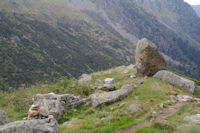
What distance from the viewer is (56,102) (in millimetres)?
15227

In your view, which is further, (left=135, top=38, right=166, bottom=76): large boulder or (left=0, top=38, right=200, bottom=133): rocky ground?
(left=135, top=38, right=166, bottom=76): large boulder

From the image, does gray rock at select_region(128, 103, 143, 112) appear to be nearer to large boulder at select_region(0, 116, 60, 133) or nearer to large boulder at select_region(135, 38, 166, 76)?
large boulder at select_region(0, 116, 60, 133)

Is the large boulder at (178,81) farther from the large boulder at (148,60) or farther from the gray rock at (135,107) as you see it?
the gray rock at (135,107)

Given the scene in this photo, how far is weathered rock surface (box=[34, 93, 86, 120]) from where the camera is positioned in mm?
14248

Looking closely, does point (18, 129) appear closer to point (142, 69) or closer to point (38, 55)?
point (142, 69)

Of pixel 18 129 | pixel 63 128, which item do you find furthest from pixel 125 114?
pixel 18 129

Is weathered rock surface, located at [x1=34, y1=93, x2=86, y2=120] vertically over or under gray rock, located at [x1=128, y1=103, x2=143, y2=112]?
under

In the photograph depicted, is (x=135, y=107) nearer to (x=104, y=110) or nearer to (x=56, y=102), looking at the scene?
(x=104, y=110)

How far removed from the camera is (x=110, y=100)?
1772 cm

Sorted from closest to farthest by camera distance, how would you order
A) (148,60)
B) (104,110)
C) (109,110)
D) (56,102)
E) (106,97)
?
(56,102) < (104,110) < (109,110) < (106,97) < (148,60)

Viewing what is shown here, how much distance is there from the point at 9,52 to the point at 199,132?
162343 mm

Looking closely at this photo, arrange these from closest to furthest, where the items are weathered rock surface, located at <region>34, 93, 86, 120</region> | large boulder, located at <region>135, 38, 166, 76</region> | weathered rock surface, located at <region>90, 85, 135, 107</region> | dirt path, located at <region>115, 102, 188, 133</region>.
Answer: dirt path, located at <region>115, 102, 188, 133</region> → weathered rock surface, located at <region>34, 93, 86, 120</region> → weathered rock surface, located at <region>90, 85, 135, 107</region> → large boulder, located at <region>135, 38, 166, 76</region>

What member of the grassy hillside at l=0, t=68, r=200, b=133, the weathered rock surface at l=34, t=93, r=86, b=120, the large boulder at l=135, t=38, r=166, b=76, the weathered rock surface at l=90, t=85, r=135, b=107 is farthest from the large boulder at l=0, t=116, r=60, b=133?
the large boulder at l=135, t=38, r=166, b=76

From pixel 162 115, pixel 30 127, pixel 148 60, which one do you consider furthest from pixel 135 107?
pixel 148 60
